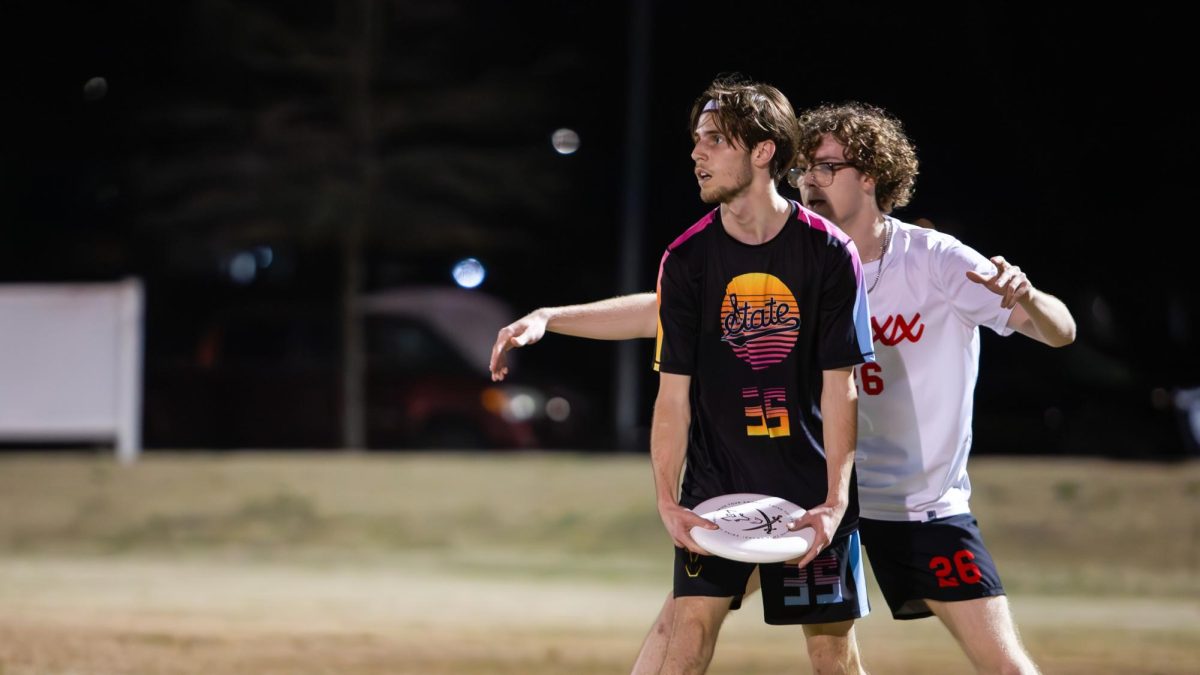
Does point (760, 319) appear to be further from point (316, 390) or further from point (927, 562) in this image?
point (316, 390)

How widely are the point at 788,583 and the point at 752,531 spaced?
290 mm

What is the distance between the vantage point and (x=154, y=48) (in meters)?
16.3

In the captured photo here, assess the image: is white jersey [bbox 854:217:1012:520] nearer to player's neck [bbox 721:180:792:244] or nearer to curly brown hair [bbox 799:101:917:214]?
curly brown hair [bbox 799:101:917:214]

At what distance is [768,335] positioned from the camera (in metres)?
3.94

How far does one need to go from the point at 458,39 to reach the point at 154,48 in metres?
3.42

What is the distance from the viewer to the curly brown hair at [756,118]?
388 cm

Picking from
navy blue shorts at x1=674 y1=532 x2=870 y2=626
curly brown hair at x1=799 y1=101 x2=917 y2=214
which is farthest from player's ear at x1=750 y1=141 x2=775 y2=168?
navy blue shorts at x1=674 y1=532 x2=870 y2=626

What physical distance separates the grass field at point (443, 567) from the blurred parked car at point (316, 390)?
3569 millimetres

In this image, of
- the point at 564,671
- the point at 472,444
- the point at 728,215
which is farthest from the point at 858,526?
the point at 472,444

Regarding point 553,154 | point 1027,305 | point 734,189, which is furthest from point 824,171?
point 553,154

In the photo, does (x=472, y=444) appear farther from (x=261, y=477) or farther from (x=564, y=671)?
(x=564, y=671)

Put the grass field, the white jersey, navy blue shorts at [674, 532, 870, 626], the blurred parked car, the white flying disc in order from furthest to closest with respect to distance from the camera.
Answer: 1. the blurred parked car
2. the grass field
3. the white jersey
4. navy blue shorts at [674, 532, 870, 626]
5. the white flying disc

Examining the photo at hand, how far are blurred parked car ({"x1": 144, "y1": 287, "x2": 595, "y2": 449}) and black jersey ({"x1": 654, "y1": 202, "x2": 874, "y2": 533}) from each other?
36.6 feet

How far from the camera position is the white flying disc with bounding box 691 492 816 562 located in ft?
12.3
